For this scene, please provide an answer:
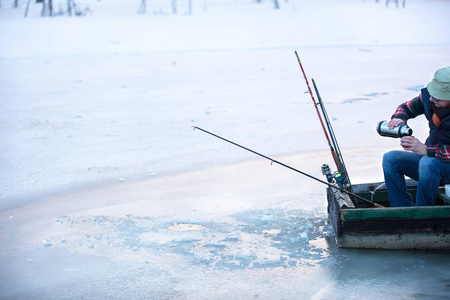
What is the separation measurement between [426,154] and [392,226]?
0.48m

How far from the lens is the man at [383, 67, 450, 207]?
3.48m

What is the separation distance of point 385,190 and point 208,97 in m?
5.27

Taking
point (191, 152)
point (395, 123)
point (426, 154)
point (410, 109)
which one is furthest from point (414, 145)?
point (191, 152)

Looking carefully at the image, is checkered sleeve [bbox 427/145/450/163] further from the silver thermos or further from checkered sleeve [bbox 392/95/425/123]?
checkered sleeve [bbox 392/95/425/123]

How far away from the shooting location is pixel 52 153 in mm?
6211

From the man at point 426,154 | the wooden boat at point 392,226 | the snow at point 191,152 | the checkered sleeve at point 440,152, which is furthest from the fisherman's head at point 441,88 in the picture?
the snow at point 191,152

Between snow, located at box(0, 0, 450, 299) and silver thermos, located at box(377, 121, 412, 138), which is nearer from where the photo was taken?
snow, located at box(0, 0, 450, 299)

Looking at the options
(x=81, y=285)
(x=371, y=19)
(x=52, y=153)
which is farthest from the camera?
(x=371, y=19)

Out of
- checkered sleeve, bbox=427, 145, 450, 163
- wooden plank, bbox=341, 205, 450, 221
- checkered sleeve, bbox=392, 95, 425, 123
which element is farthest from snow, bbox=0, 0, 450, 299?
checkered sleeve, bbox=392, 95, 425, 123

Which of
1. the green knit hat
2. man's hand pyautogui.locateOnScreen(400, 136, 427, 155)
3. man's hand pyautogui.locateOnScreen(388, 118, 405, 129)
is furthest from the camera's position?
man's hand pyautogui.locateOnScreen(388, 118, 405, 129)

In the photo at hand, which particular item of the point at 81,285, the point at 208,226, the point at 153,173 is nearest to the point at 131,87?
the point at 153,173

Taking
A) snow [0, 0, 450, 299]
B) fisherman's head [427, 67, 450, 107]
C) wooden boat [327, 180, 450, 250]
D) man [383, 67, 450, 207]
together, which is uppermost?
fisherman's head [427, 67, 450, 107]

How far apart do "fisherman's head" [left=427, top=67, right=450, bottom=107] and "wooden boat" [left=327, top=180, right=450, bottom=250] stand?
0.60 meters

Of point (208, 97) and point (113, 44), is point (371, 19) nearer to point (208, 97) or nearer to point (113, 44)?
point (113, 44)
